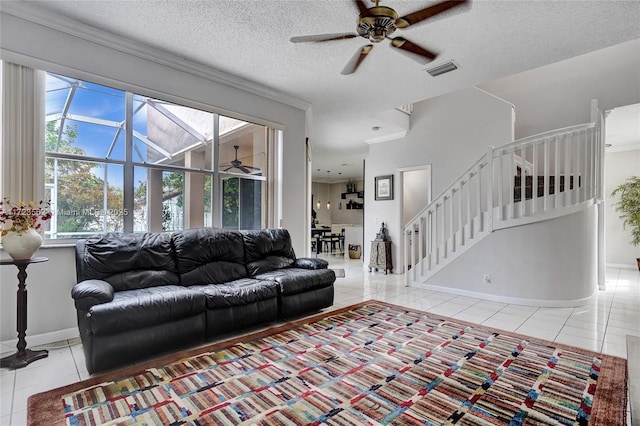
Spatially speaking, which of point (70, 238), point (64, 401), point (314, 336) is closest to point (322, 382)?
point (314, 336)

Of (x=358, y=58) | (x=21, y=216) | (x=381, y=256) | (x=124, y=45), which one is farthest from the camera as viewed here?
(x=381, y=256)

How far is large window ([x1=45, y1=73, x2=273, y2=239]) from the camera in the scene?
312cm

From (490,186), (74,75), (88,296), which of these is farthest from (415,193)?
(88,296)

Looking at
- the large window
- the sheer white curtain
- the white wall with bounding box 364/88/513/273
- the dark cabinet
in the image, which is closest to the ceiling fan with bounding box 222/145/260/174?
the large window

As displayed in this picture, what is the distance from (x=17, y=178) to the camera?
280 cm

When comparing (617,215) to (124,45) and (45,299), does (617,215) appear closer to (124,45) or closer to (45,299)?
(124,45)

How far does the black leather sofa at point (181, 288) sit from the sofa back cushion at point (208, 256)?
10 mm

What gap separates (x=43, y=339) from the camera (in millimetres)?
2924

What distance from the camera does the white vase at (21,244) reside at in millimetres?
2473

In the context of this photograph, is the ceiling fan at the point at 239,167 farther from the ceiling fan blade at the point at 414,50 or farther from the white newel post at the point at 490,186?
the white newel post at the point at 490,186

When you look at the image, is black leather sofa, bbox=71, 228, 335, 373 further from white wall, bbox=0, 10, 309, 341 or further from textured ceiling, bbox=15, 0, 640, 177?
textured ceiling, bbox=15, 0, 640, 177

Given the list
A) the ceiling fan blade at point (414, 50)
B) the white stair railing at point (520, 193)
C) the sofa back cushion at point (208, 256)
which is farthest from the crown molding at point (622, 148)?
the sofa back cushion at point (208, 256)

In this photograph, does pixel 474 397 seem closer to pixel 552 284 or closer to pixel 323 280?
pixel 323 280

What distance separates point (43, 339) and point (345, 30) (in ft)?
13.5
